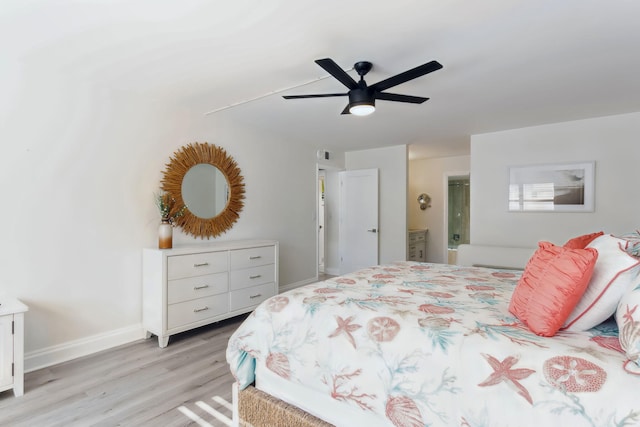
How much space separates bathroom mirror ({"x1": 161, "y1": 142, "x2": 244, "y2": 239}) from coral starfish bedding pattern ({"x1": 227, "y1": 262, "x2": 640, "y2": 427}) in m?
2.16

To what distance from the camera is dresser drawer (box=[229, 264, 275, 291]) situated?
3.60m

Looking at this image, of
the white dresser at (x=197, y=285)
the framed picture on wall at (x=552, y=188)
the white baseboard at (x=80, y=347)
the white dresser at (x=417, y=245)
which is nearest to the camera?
the white baseboard at (x=80, y=347)

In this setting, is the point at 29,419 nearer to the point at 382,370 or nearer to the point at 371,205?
the point at 382,370

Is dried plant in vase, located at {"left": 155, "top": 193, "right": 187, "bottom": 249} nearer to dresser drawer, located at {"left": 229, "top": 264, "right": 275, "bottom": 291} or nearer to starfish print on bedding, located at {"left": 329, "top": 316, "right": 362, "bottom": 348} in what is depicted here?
dresser drawer, located at {"left": 229, "top": 264, "right": 275, "bottom": 291}

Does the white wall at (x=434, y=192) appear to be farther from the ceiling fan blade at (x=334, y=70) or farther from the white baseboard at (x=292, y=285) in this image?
the ceiling fan blade at (x=334, y=70)

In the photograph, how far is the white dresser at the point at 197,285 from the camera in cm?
304

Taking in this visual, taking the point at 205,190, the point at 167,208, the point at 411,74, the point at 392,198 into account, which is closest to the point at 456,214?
the point at 392,198

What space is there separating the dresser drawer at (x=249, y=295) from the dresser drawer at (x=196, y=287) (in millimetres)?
165

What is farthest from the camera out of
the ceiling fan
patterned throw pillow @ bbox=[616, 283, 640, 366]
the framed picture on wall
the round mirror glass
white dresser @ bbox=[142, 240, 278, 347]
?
the framed picture on wall

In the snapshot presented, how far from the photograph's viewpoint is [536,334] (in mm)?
1283

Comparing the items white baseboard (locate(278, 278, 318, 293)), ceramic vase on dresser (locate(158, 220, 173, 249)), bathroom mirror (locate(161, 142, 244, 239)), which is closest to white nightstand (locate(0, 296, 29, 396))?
ceramic vase on dresser (locate(158, 220, 173, 249))


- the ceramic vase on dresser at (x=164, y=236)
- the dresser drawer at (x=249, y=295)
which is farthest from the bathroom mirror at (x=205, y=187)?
the dresser drawer at (x=249, y=295)

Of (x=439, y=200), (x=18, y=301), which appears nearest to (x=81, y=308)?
(x=18, y=301)

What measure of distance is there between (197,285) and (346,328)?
2.16 metres
